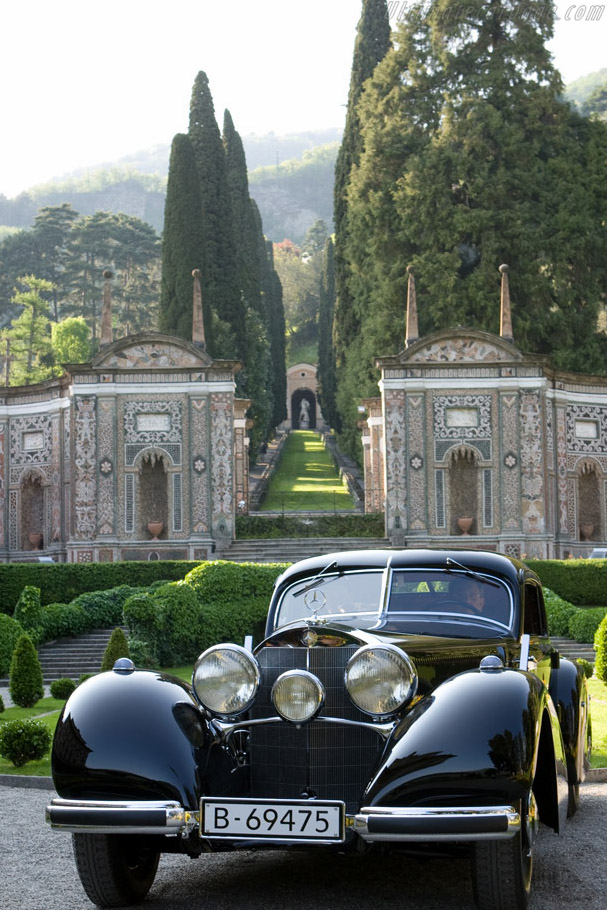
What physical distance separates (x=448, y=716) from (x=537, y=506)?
87.3 ft

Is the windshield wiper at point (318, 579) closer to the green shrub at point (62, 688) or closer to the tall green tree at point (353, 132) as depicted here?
the green shrub at point (62, 688)

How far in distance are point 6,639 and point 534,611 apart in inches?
557

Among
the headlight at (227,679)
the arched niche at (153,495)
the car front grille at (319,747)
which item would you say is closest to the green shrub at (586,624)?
the arched niche at (153,495)

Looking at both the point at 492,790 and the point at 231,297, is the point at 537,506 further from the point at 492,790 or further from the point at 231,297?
the point at 492,790

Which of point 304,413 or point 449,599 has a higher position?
point 449,599

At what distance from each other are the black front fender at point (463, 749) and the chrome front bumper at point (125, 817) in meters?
0.93

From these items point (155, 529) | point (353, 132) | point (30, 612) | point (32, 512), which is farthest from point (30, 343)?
point (30, 612)

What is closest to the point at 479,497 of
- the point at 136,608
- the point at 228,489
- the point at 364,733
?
the point at 228,489

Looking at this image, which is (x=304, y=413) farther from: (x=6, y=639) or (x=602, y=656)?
(x=602, y=656)

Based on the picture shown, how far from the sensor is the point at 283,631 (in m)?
6.51

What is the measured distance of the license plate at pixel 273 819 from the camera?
5.66m

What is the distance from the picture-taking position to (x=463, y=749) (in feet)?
18.5

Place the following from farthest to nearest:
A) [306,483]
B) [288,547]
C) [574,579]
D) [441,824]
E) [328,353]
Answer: [328,353]
[306,483]
[288,547]
[574,579]
[441,824]

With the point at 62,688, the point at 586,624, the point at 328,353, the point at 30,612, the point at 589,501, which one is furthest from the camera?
the point at 328,353
